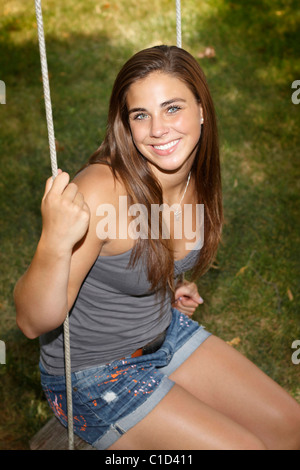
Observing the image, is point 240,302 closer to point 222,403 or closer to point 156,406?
point 222,403

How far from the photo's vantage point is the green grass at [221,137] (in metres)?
3.33

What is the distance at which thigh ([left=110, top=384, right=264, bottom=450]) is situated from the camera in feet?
6.53

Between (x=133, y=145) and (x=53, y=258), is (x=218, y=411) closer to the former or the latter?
(x=53, y=258)

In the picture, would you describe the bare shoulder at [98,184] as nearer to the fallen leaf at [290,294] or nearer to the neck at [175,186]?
the neck at [175,186]

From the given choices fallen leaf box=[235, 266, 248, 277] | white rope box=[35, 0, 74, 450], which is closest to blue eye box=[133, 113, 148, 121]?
white rope box=[35, 0, 74, 450]

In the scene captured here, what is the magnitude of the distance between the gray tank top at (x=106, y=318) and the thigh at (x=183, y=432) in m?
0.29

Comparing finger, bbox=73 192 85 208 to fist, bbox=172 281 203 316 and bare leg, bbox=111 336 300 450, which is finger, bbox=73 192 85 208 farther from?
fist, bbox=172 281 203 316

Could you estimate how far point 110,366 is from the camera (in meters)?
2.16

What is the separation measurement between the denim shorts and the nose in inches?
33.2

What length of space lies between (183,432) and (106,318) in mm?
491

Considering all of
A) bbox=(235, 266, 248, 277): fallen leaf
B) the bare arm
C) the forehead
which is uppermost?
the forehead

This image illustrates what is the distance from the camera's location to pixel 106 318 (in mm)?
2172

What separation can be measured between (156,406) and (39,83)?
3.98 meters

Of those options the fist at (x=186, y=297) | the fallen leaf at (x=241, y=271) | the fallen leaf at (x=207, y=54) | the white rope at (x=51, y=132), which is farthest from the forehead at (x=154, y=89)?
the fallen leaf at (x=207, y=54)
